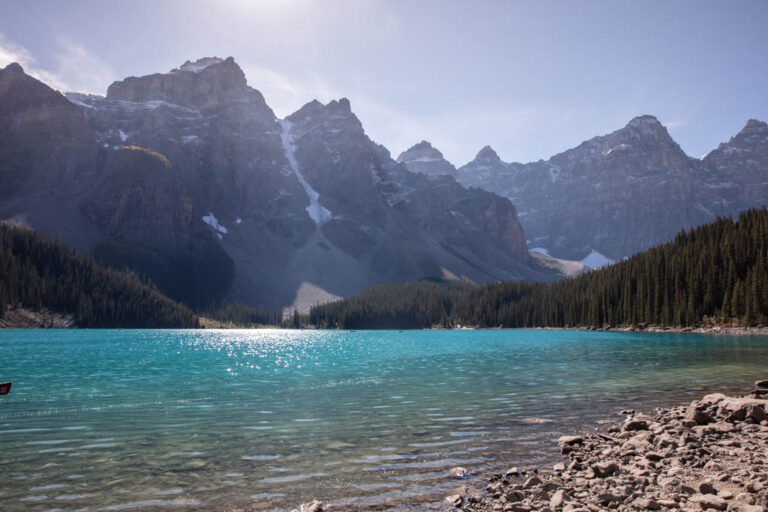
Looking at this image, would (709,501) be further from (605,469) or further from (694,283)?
(694,283)

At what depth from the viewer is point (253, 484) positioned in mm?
13516

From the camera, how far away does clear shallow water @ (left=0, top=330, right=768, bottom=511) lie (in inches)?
519

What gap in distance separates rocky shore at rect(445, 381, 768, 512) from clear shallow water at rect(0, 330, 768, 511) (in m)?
1.49

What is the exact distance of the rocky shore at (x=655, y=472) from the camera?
10.4 metres

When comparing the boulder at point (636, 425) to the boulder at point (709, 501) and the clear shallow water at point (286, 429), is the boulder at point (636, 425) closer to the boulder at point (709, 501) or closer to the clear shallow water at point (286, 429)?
the clear shallow water at point (286, 429)

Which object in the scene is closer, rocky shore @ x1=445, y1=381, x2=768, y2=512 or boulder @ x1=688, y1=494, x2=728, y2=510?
boulder @ x1=688, y1=494, x2=728, y2=510

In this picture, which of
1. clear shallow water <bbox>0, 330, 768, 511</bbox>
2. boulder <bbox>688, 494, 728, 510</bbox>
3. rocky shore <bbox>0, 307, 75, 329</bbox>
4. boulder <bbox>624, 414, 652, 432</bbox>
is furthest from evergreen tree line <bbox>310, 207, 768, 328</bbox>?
rocky shore <bbox>0, 307, 75, 329</bbox>

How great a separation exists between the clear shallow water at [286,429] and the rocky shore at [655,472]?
149 centimetres

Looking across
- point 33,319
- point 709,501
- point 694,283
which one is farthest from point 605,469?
point 33,319

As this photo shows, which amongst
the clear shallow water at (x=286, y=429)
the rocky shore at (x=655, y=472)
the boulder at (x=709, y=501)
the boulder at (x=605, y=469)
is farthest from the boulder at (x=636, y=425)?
the boulder at (x=709, y=501)

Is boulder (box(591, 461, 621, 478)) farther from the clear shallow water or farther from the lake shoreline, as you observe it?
the clear shallow water

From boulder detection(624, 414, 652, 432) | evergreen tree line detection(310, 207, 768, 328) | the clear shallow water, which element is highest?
evergreen tree line detection(310, 207, 768, 328)

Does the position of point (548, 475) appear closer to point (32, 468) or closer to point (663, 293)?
point (32, 468)

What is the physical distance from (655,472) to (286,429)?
1341 cm
